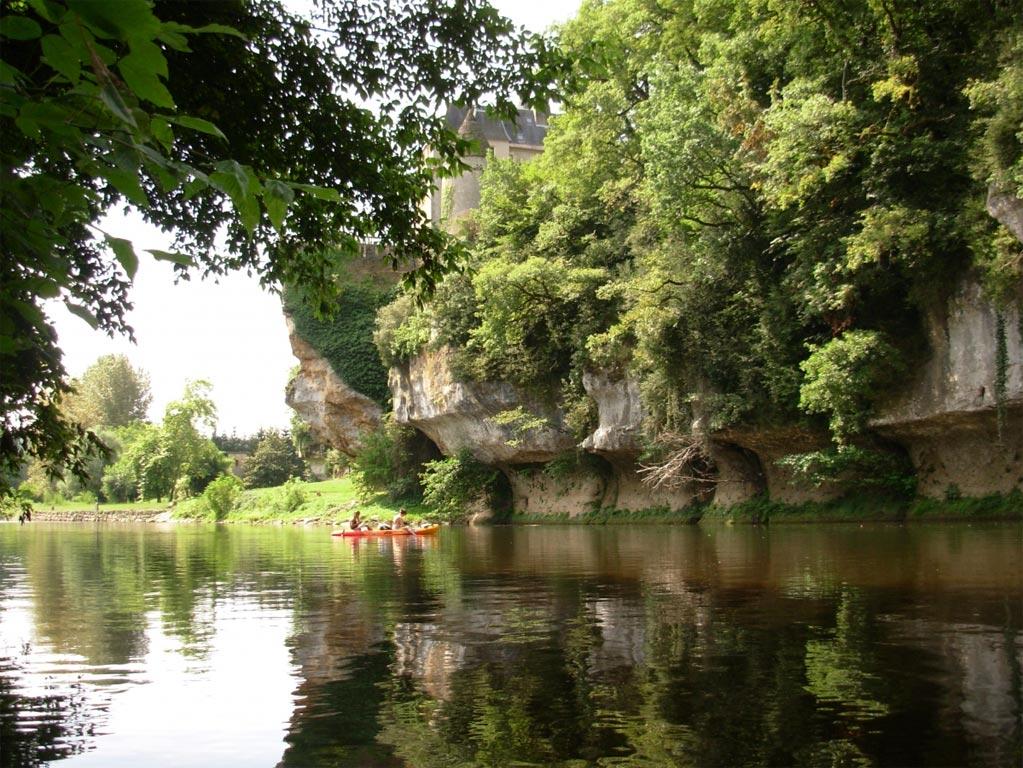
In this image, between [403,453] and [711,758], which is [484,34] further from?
[403,453]

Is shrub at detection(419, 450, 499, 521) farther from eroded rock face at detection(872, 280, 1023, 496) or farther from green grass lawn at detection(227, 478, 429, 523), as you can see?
eroded rock face at detection(872, 280, 1023, 496)

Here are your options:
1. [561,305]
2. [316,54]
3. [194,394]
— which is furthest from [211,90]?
[194,394]

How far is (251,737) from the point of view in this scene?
17.0 feet

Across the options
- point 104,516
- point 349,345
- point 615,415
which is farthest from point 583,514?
point 104,516

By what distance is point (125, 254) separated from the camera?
1.65 m

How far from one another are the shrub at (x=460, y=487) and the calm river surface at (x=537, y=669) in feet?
91.2

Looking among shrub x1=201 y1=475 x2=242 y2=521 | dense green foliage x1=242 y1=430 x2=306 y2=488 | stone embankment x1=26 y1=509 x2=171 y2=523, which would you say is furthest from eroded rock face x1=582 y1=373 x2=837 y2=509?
dense green foliage x1=242 y1=430 x2=306 y2=488

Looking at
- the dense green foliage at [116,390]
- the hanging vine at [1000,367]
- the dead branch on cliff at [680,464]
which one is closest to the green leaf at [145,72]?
the hanging vine at [1000,367]

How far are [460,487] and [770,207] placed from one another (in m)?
21.4

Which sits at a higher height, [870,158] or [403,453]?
[870,158]

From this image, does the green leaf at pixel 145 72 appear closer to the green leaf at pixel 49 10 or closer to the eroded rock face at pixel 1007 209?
the green leaf at pixel 49 10

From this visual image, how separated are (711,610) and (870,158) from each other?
17510 millimetres

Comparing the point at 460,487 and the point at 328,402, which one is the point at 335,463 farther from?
the point at 460,487

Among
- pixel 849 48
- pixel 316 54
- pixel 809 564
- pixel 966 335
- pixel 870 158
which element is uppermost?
pixel 849 48
